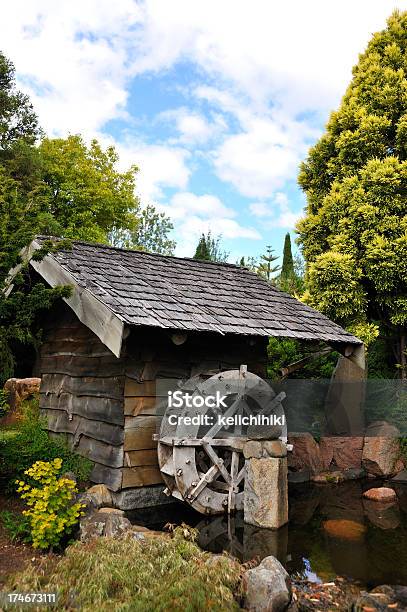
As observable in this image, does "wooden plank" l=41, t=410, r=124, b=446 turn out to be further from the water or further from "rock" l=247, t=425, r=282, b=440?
"rock" l=247, t=425, r=282, b=440

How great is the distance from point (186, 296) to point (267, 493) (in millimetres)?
2731

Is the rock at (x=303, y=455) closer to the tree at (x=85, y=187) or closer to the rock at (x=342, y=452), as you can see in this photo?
the rock at (x=342, y=452)

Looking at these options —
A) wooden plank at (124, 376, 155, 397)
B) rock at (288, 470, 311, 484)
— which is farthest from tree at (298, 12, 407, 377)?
wooden plank at (124, 376, 155, 397)

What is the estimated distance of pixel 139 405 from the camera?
640cm

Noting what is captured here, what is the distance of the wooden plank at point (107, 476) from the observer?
20.1 ft

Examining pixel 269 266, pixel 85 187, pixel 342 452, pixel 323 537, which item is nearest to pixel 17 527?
pixel 323 537

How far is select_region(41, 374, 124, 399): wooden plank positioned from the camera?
6.46 meters

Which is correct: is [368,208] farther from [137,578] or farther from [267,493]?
[137,578]

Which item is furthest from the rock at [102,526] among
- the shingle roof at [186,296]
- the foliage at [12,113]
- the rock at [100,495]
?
the foliage at [12,113]

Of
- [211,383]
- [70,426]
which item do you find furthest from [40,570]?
[70,426]

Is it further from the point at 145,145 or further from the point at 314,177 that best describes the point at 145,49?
the point at 145,145

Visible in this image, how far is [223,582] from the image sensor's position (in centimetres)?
Answer: 360

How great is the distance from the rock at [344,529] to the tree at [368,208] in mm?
4267

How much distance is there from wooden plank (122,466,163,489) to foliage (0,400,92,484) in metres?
0.65
